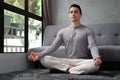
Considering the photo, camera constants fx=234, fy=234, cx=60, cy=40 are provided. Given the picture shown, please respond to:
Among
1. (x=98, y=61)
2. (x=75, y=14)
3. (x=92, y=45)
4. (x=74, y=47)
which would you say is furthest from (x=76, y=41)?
(x=98, y=61)

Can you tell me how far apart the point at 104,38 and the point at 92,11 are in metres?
0.83

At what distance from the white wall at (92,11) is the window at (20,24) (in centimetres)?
41

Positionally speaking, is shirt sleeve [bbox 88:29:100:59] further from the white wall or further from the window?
the white wall

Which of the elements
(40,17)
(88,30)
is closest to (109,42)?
(88,30)

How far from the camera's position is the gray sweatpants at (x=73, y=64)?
9.20ft

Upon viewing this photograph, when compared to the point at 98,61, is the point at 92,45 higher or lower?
higher

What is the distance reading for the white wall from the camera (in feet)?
15.2

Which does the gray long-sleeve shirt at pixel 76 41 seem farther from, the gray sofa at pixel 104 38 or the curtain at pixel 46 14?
the curtain at pixel 46 14

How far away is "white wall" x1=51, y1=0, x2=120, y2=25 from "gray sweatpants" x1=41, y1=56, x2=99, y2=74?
186 centimetres

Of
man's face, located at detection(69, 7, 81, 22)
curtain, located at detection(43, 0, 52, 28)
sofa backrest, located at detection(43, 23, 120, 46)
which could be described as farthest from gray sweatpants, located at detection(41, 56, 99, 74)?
curtain, located at detection(43, 0, 52, 28)

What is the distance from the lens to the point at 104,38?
4148 millimetres

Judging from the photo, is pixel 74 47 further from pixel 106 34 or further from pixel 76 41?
pixel 106 34

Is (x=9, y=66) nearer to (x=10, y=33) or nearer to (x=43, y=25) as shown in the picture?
(x=10, y=33)

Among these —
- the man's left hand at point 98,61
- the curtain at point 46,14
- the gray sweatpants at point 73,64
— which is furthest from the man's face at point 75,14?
the curtain at point 46,14
